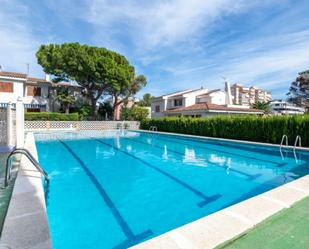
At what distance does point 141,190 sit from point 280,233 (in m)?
4.71

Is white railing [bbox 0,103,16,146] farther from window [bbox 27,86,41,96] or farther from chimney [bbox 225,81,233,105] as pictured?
chimney [bbox 225,81,233,105]

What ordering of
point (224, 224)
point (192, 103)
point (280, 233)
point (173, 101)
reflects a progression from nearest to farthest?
point (280, 233)
point (224, 224)
point (192, 103)
point (173, 101)

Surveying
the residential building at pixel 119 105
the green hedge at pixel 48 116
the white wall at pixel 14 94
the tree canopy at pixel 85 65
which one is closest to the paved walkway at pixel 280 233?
the green hedge at pixel 48 116

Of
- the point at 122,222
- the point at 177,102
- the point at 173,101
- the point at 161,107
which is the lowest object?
the point at 122,222

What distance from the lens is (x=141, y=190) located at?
24.4 ft

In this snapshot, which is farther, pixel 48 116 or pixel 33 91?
pixel 33 91

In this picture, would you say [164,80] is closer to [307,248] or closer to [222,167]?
[222,167]

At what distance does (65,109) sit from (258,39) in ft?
96.7

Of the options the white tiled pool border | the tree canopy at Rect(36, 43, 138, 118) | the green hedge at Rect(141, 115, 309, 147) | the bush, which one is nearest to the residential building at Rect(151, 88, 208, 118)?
the bush

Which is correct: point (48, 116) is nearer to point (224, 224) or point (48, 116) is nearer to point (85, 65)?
point (85, 65)

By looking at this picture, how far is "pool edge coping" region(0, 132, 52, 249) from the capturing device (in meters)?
3.07

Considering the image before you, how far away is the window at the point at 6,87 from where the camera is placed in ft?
102

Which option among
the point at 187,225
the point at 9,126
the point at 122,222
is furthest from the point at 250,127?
the point at 9,126

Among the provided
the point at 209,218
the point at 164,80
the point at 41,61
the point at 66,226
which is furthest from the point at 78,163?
the point at 164,80
